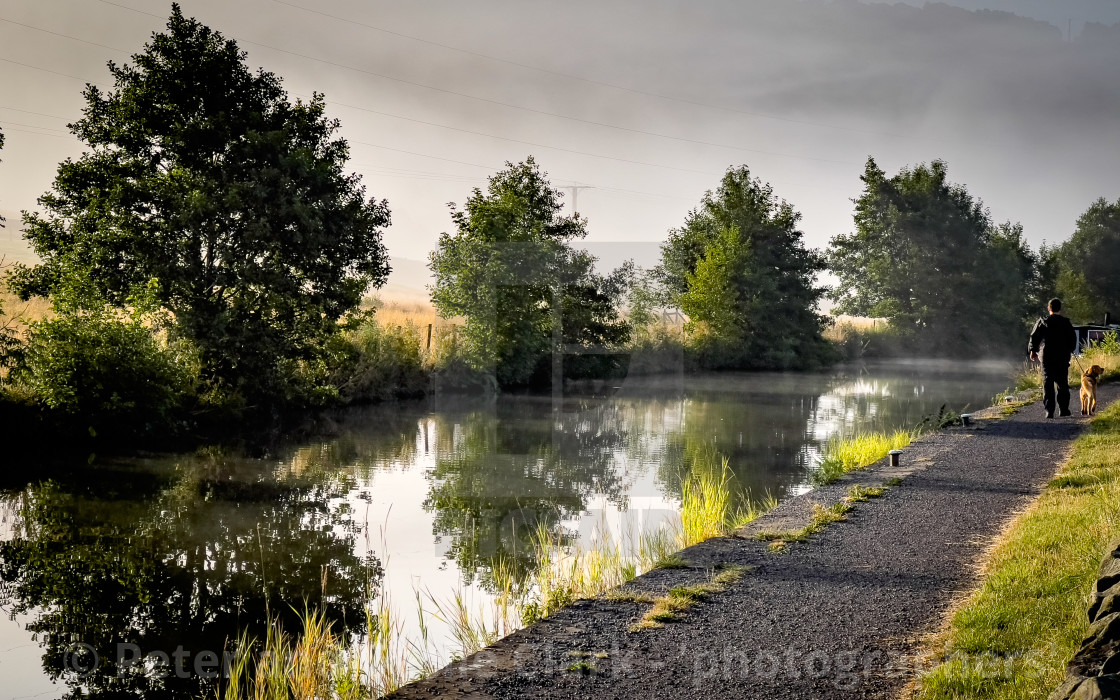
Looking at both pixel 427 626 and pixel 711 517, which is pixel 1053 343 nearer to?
pixel 711 517

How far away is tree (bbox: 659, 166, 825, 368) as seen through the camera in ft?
132

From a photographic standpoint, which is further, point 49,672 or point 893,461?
point 893,461

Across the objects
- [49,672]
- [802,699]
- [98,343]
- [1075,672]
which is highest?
[98,343]

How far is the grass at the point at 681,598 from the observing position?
5.48 meters

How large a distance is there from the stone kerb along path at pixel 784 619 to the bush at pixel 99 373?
41.2 ft

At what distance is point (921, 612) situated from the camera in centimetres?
550

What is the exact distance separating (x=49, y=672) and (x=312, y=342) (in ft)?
52.4

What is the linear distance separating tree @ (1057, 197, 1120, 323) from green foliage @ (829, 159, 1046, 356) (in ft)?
40.2

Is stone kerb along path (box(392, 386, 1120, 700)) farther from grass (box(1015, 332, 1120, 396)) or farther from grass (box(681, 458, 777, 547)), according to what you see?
grass (box(1015, 332, 1120, 396))

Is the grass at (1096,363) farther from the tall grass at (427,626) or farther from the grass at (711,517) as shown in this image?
the tall grass at (427,626)

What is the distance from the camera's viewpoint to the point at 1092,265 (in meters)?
67.4

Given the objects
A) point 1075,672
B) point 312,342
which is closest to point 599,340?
point 312,342

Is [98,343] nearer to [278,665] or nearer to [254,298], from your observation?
[254,298]

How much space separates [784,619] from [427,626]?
2909 millimetres
